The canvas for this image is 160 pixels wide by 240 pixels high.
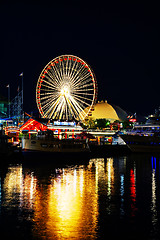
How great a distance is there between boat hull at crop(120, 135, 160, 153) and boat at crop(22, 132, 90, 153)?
1449cm

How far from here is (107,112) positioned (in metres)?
184

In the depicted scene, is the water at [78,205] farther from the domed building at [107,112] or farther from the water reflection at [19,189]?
the domed building at [107,112]

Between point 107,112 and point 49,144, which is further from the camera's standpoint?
point 107,112

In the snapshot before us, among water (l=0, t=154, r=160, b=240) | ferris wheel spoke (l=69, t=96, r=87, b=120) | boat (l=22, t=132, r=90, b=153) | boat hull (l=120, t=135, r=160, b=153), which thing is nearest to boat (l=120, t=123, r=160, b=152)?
boat hull (l=120, t=135, r=160, b=153)

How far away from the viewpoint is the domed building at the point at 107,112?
183m

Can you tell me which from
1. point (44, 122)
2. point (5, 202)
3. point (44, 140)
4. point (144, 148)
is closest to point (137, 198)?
point (5, 202)

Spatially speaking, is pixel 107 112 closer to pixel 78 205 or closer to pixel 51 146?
pixel 51 146

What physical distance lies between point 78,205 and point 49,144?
122 feet

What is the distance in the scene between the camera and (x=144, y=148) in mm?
77125

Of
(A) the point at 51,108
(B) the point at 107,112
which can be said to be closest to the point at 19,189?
(A) the point at 51,108

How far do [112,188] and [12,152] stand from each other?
24.4m

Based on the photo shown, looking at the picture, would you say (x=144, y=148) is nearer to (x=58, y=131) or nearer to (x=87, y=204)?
(x=58, y=131)

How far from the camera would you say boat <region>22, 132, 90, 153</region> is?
208 feet

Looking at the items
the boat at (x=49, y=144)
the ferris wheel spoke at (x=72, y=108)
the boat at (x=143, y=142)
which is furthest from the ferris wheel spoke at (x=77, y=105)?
the boat at (x=49, y=144)
